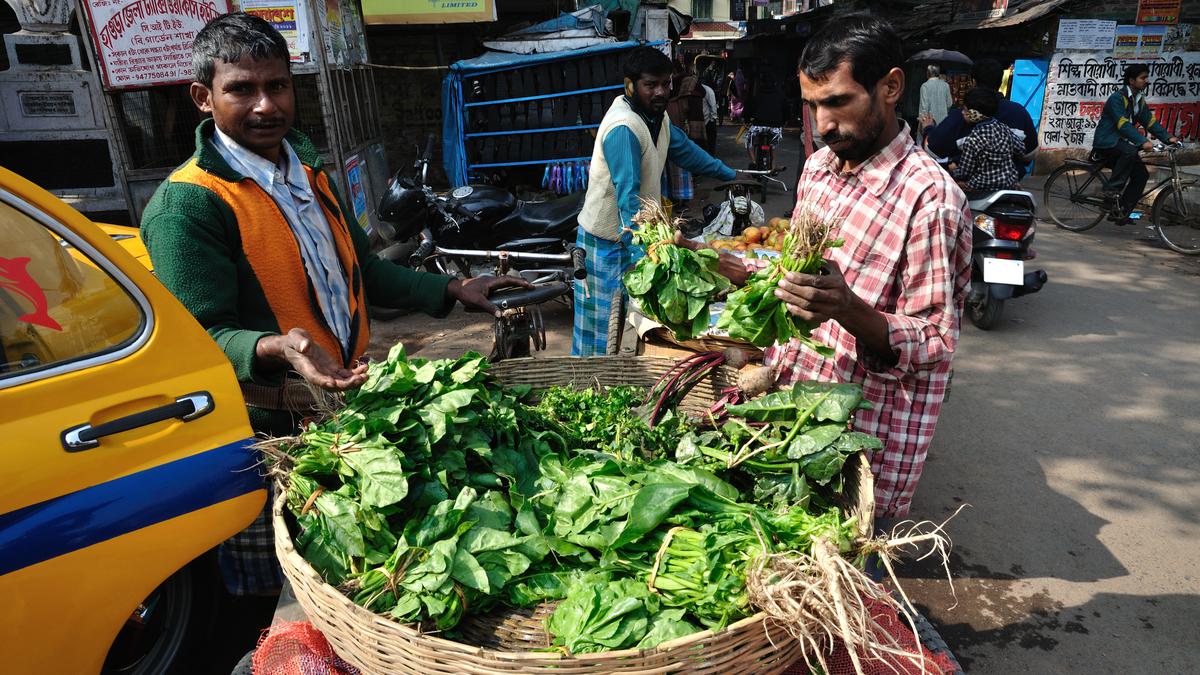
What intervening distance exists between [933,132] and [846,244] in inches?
239

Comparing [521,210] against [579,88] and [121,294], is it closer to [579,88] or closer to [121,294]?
[579,88]

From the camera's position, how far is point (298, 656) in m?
1.58

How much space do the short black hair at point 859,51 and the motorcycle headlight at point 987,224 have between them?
5.03 meters

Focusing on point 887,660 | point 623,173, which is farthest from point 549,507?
point 623,173

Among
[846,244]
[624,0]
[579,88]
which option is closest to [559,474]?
[846,244]

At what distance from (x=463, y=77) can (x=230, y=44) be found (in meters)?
8.19

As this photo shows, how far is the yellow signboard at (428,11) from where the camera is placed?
30.2 feet

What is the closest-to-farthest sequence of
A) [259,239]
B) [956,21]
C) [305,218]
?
[259,239] < [305,218] < [956,21]

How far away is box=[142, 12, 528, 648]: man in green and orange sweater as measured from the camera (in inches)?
74.8

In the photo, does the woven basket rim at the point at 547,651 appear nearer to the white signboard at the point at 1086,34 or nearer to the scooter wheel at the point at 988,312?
the scooter wheel at the point at 988,312

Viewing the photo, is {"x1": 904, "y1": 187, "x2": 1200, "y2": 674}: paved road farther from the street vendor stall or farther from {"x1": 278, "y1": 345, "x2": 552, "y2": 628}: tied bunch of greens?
{"x1": 278, "y1": 345, "x2": 552, "y2": 628}: tied bunch of greens

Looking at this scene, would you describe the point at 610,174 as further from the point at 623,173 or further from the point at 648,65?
the point at 648,65

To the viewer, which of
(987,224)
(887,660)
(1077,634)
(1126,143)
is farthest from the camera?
(1126,143)

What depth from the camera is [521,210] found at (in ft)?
22.8
